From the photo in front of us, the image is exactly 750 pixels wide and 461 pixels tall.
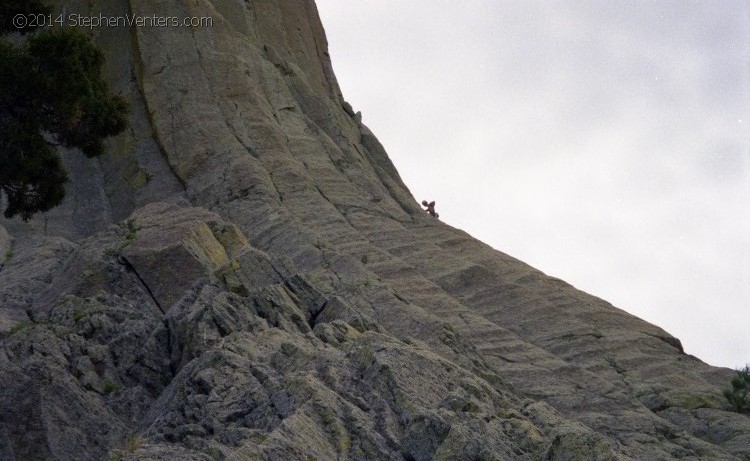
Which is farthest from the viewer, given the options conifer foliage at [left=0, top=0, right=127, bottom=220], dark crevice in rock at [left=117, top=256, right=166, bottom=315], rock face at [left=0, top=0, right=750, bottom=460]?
dark crevice in rock at [left=117, top=256, right=166, bottom=315]

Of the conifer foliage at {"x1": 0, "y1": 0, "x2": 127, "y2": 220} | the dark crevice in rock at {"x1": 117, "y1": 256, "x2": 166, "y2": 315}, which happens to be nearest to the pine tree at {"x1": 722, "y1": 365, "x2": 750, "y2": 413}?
the dark crevice in rock at {"x1": 117, "y1": 256, "x2": 166, "y2": 315}

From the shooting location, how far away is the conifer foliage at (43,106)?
28.1 metres

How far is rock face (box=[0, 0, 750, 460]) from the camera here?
20125 millimetres

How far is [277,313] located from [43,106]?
27.4 feet

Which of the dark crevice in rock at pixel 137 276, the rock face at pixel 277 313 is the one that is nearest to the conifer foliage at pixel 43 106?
the dark crevice in rock at pixel 137 276

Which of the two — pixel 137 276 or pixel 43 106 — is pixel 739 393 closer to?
pixel 137 276

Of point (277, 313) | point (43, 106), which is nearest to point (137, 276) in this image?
point (43, 106)

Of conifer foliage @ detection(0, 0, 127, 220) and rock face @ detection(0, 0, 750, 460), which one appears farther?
conifer foliage @ detection(0, 0, 127, 220)

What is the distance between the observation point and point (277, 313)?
2581 centimetres

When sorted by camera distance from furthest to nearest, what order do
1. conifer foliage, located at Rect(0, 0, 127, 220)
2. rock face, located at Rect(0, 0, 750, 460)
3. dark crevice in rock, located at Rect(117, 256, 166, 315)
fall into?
dark crevice in rock, located at Rect(117, 256, 166, 315) → conifer foliage, located at Rect(0, 0, 127, 220) → rock face, located at Rect(0, 0, 750, 460)

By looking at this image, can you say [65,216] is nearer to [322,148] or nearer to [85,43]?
[322,148]

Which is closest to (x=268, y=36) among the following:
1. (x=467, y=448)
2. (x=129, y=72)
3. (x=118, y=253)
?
(x=129, y=72)

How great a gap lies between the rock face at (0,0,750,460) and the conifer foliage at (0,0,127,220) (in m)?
2.71

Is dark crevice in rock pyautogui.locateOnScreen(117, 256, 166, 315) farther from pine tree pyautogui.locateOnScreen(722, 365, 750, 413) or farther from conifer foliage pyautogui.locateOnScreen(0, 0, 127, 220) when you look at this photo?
pine tree pyautogui.locateOnScreen(722, 365, 750, 413)
